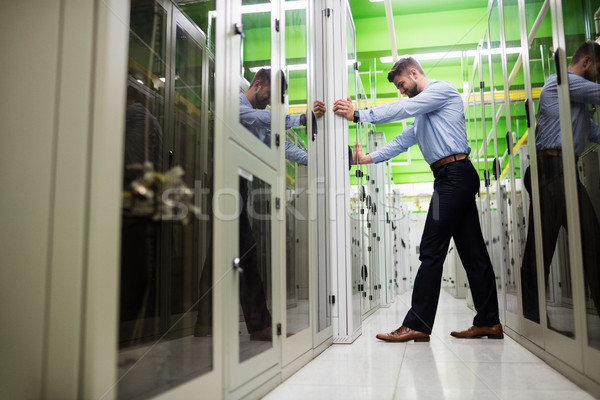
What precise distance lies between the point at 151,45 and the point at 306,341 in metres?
2.21

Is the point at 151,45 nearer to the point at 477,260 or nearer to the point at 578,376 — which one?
the point at 477,260

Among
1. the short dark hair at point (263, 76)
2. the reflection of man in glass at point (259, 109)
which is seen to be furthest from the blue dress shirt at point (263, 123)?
the short dark hair at point (263, 76)

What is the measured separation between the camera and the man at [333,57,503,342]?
292 centimetres

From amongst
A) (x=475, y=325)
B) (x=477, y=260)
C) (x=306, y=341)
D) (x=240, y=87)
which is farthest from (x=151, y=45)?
(x=475, y=325)

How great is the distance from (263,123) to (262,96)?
0.12 meters

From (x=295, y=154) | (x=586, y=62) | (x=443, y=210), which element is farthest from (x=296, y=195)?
(x=586, y=62)

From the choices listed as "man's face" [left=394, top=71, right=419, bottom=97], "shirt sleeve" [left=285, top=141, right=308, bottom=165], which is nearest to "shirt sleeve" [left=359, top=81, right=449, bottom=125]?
"man's face" [left=394, top=71, right=419, bottom=97]

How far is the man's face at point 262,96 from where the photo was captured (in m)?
1.94

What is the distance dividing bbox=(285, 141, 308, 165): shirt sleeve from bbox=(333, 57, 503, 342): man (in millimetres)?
609

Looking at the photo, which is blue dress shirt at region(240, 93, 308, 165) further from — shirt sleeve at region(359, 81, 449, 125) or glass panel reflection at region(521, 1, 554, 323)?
glass panel reflection at region(521, 1, 554, 323)

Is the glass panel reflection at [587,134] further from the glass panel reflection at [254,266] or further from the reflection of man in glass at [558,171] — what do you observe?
the glass panel reflection at [254,266]

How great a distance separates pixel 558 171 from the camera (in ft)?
7.10

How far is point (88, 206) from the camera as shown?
3.17 ft

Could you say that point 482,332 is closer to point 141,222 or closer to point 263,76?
point 263,76
